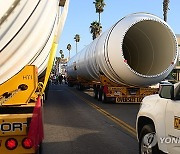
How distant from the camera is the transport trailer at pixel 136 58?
16.3 metres

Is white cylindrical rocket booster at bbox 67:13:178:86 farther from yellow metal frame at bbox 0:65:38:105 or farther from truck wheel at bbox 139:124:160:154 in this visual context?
yellow metal frame at bbox 0:65:38:105

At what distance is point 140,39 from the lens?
19.3 meters

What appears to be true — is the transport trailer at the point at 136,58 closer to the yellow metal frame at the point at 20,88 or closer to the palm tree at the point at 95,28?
the yellow metal frame at the point at 20,88

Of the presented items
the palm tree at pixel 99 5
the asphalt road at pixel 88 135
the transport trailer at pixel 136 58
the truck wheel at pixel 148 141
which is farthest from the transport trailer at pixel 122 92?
the palm tree at pixel 99 5

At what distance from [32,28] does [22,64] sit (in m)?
0.50

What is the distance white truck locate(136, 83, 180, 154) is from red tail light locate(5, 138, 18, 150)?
2.07 metres

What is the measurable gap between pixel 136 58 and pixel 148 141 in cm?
1473

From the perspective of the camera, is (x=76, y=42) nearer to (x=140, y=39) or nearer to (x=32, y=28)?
(x=140, y=39)

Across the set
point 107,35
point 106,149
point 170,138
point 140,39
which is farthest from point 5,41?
point 140,39

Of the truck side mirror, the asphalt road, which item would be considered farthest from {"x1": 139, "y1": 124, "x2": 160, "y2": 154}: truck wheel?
the asphalt road

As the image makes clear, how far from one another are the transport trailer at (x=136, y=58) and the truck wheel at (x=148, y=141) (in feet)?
33.3

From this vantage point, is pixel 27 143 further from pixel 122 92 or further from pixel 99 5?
pixel 99 5

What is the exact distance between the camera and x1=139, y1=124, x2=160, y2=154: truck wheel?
5654mm

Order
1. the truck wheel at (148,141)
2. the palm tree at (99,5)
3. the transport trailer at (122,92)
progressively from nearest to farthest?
the truck wheel at (148,141)
the transport trailer at (122,92)
the palm tree at (99,5)
